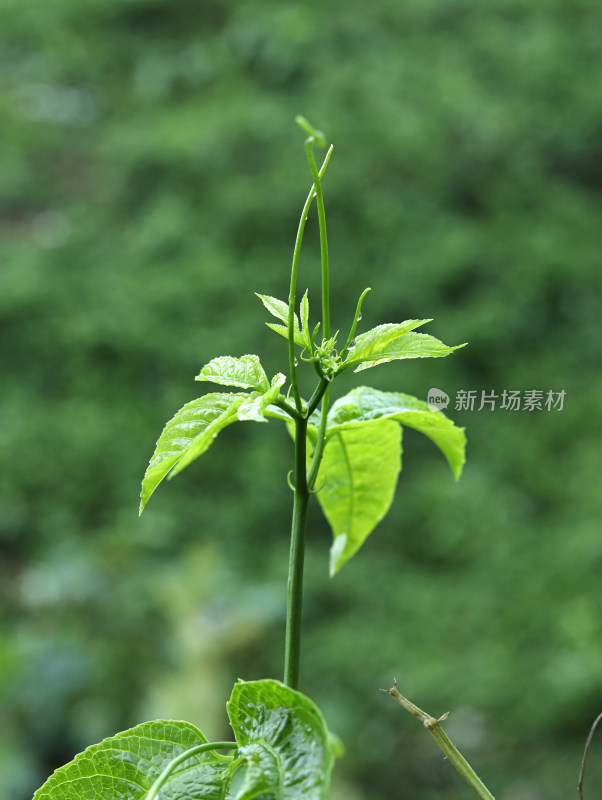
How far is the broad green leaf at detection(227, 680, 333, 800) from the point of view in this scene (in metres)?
0.19

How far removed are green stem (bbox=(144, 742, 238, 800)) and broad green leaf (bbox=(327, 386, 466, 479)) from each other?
9 centimetres

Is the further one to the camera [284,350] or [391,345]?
[284,350]

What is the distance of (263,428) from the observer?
5.87ft

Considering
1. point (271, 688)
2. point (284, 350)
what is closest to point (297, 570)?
point (271, 688)

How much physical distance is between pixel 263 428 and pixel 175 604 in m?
0.47

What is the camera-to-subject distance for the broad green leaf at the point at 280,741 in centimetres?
19

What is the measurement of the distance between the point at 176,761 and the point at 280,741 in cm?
3

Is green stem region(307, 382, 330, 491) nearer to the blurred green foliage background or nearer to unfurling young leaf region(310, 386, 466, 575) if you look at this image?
unfurling young leaf region(310, 386, 466, 575)

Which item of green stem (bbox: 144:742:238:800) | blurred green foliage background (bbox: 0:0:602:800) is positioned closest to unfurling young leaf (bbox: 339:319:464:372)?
green stem (bbox: 144:742:238:800)

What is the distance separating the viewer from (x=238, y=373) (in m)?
0.23

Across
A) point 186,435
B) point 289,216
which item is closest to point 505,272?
point 289,216

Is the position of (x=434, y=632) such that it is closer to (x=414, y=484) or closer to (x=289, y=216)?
(x=414, y=484)

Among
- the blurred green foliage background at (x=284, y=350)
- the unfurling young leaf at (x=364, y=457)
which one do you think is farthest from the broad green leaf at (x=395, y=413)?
the blurred green foliage background at (x=284, y=350)

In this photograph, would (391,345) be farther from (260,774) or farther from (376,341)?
(260,774)
